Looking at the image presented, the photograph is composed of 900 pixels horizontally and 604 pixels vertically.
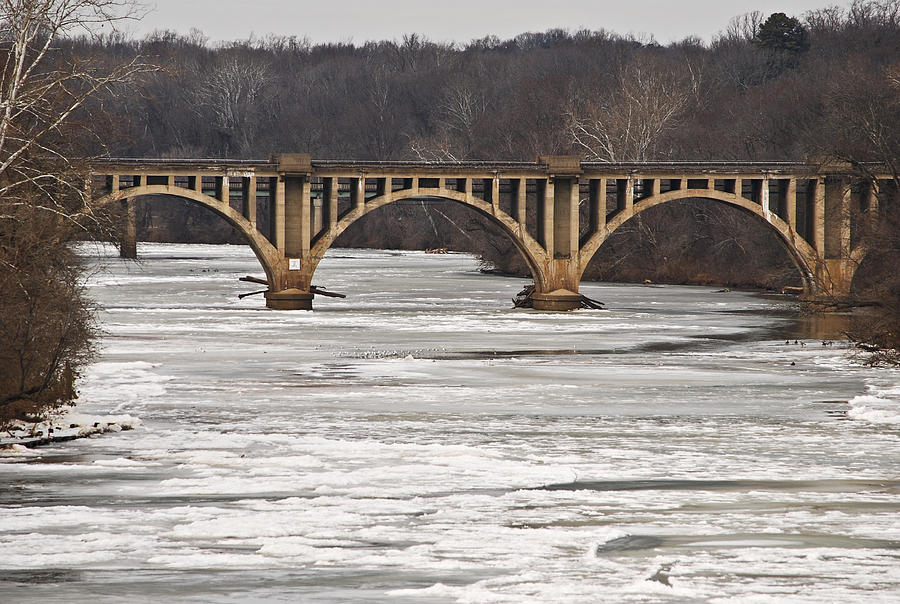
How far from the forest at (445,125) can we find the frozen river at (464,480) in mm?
2572

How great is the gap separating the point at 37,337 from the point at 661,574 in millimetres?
10443

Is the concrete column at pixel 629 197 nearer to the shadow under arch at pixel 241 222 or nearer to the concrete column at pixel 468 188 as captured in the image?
the concrete column at pixel 468 188

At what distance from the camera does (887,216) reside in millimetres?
32344

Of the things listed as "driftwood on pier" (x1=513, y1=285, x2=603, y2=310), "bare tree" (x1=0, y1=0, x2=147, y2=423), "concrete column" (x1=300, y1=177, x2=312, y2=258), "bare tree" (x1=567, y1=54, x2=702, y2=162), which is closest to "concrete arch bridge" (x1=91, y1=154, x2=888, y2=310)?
"concrete column" (x1=300, y1=177, x2=312, y2=258)

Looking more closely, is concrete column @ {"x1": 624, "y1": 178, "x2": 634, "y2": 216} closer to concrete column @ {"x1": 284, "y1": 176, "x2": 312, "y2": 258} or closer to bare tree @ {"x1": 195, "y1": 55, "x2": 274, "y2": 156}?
concrete column @ {"x1": 284, "y1": 176, "x2": 312, "y2": 258}

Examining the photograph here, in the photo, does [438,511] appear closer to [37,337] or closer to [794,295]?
[37,337]

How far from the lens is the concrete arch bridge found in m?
51.6

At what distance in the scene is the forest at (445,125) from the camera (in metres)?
18.9

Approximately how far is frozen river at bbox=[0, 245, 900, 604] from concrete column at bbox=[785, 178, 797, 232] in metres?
24.8

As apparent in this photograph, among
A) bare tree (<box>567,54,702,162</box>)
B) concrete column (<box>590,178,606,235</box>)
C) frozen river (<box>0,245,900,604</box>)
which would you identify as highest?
bare tree (<box>567,54,702,162</box>)

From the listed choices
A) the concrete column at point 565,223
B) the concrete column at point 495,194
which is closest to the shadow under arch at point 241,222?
the concrete column at point 495,194

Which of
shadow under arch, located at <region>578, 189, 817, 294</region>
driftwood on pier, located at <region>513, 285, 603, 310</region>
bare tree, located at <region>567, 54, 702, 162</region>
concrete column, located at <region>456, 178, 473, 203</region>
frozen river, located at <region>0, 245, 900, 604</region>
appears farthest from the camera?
bare tree, located at <region>567, 54, 702, 162</region>

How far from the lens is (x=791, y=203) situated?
5747 cm

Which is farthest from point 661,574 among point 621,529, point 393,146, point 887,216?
point 393,146
